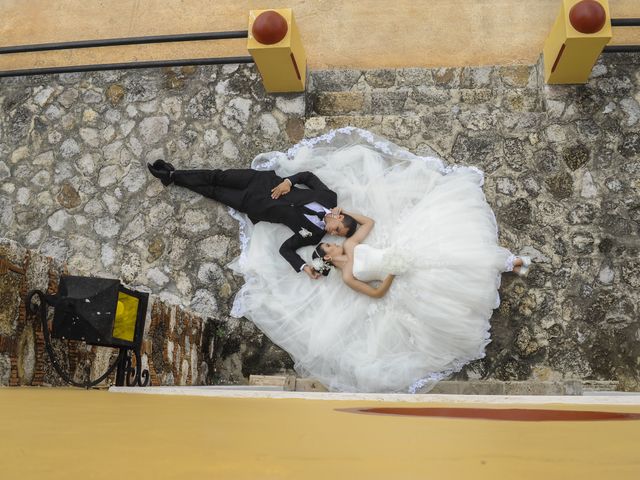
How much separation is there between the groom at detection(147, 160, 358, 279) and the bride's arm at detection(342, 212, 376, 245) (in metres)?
0.04

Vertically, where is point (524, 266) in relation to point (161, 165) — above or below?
below

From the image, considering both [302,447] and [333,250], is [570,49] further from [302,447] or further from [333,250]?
[302,447]

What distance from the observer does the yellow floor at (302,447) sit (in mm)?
1309

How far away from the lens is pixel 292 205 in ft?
16.2

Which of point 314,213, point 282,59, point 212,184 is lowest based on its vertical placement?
point 314,213

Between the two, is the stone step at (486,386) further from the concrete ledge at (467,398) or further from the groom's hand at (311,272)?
the concrete ledge at (467,398)

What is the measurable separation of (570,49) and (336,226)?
6.89ft

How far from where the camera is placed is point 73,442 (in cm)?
151

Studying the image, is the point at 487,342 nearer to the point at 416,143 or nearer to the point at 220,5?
the point at 416,143

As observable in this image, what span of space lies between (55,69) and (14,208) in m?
1.22

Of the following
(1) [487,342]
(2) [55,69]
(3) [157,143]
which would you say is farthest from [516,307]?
(2) [55,69]

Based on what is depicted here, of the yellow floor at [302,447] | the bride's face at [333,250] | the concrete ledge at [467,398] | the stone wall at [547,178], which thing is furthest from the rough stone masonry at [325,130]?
the yellow floor at [302,447]

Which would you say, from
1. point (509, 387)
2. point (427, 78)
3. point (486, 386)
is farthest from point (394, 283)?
point (427, 78)

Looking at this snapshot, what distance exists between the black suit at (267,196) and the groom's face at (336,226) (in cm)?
11
